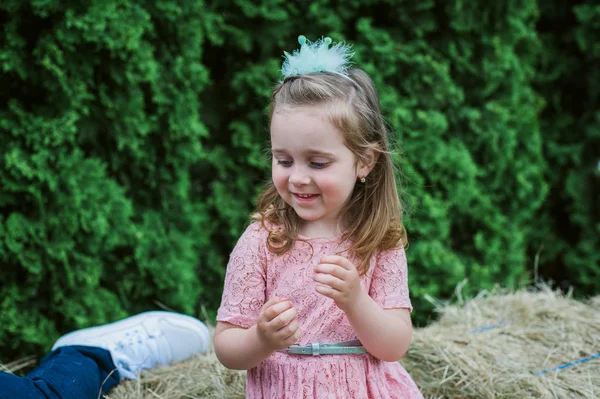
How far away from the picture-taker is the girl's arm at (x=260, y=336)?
6.02ft

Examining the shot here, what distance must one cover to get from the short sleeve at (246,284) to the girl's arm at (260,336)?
4 centimetres

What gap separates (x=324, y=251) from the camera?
2.17 m

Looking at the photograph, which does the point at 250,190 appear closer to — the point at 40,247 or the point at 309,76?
the point at 40,247

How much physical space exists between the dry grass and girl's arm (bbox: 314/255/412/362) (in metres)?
0.84

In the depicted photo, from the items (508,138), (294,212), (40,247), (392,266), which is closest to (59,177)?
(40,247)

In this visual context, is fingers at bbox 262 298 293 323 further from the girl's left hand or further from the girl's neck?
the girl's neck

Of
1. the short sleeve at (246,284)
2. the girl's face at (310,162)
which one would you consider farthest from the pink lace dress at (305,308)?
the girl's face at (310,162)

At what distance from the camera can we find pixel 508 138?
4.62 metres

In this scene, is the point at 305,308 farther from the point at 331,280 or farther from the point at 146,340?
the point at 146,340

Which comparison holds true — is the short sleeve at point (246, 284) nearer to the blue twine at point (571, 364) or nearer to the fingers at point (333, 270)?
the fingers at point (333, 270)

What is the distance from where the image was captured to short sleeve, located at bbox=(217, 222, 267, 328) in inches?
83.0

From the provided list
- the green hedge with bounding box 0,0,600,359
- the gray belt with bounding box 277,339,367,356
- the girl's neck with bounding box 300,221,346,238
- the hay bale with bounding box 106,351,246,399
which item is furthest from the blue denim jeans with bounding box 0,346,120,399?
the girl's neck with bounding box 300,221,346,238

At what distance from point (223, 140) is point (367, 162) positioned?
7.36 feet

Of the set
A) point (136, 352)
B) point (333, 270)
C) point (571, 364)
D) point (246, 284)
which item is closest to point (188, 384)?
point (136, 352)
